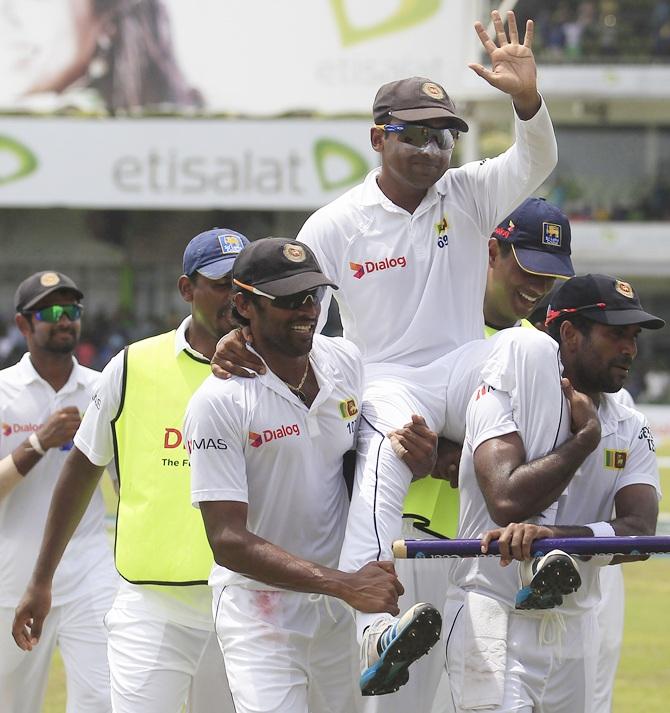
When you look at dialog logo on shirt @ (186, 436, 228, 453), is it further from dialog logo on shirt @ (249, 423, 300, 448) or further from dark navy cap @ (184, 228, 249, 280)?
dark navy cap @ (184, 228, 249, 280)

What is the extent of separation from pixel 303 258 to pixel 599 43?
3041 cm

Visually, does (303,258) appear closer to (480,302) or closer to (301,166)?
(480,302)

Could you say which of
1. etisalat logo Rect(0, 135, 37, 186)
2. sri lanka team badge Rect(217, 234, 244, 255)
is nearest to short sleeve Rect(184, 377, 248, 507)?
sri lanka team badge Rect(217, 234, 244, 255)

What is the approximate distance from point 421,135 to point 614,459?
1.37 meters

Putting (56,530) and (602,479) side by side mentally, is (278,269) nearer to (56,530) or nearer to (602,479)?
(602,479)

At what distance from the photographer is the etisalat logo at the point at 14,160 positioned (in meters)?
31.7

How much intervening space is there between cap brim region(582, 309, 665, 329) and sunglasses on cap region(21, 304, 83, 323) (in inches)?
138

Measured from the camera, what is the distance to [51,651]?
22.9ft

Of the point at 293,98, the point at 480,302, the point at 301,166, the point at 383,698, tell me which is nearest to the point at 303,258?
the point at 480,302

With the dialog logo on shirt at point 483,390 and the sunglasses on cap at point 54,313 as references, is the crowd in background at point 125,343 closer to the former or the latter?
the sunglasses on cap at point 54,313

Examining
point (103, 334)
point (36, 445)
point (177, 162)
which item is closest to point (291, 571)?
point (36, 445)

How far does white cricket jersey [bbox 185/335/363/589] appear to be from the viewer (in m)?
4.60

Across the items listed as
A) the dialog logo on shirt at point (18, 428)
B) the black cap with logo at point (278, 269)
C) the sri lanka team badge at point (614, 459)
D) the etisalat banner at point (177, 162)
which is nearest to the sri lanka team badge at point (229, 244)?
the black cap with logo at point (278, 269)

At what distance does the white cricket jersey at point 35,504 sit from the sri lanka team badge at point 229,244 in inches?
78.1
